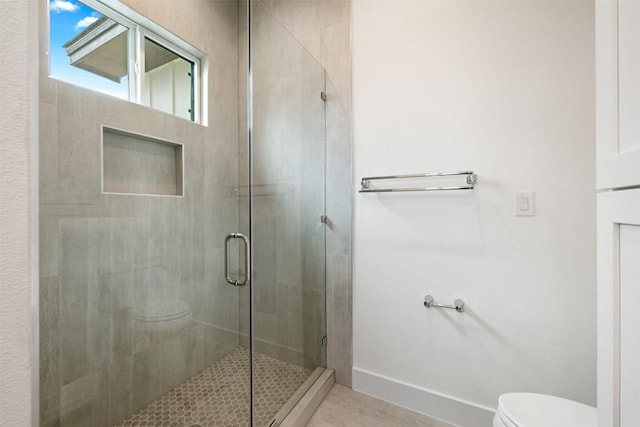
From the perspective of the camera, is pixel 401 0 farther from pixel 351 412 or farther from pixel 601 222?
pixel 351 412

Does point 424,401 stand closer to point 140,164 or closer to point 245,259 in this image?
point 245,259

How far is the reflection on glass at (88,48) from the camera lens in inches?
45.1

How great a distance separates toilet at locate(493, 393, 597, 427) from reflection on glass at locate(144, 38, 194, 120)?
7.16ft

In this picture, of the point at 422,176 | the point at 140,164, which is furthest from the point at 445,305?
the point at 140,164

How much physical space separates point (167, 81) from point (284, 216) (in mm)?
1074

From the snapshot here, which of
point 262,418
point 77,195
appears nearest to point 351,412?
point 262,418

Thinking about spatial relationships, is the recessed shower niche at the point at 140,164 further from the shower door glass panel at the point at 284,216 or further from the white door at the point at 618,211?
the white door at the point at 618,211

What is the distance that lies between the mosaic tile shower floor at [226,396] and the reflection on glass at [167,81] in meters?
1.53

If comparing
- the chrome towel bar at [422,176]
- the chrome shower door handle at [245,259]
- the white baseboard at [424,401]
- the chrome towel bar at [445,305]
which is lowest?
the white baseboard at [424,401]

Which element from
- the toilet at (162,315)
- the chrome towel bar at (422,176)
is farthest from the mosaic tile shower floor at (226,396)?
the chrome towel bar at (422,176)

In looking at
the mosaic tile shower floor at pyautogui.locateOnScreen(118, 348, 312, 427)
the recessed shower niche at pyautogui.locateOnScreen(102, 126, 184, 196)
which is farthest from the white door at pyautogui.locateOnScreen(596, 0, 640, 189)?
the recessed shower niche at pyautogui.locateOnScreen(102, 126, 184, 196)

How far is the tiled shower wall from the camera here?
112cm

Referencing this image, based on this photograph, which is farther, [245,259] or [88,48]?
[245,259]

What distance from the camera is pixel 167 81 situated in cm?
161
